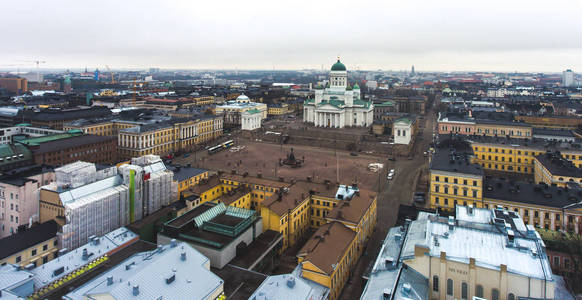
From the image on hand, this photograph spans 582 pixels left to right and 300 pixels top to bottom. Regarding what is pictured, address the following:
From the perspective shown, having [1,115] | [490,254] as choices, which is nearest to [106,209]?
[490,254]

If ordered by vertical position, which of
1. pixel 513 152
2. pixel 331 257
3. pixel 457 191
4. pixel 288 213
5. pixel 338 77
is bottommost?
pixel 331 257

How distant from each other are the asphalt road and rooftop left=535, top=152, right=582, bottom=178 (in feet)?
77.0

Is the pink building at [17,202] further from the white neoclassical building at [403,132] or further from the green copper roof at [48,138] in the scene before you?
the white neoclassical building at [403,132]

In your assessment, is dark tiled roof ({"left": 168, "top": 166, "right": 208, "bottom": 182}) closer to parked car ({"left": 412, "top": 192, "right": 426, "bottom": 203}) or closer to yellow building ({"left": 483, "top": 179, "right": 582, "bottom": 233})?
parked car ({"left": 412, "top": 192, "right": 426, "bottom": 203})

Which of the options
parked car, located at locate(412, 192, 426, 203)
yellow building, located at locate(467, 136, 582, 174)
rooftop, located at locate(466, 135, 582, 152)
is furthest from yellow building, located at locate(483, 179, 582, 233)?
rooftop, located at locate(466, 135, 582, 152)

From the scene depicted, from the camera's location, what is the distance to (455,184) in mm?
55188

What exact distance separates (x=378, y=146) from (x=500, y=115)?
44476 millimetres

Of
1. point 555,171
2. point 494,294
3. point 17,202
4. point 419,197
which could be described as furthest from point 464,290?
point 17,202

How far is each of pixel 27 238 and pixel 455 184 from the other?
56.7 metres

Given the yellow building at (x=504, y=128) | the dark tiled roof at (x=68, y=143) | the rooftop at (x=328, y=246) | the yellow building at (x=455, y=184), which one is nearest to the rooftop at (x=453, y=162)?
the yellow building at (x=455, y=184)

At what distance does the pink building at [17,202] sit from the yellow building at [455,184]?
57.7m

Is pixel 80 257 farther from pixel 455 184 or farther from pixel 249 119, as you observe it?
pixel 249 119

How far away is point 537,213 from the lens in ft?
161

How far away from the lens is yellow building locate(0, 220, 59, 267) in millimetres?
36938
